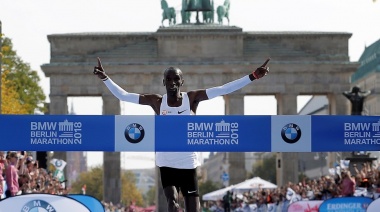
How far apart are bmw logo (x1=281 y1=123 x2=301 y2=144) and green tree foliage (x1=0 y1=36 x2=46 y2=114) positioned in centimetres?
6754

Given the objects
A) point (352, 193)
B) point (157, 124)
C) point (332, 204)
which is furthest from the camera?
point (352, 193)

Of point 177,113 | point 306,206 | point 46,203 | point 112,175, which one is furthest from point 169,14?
point 177,113

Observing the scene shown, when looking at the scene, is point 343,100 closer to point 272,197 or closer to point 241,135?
point 272,197

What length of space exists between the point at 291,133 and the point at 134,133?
1.76 metres

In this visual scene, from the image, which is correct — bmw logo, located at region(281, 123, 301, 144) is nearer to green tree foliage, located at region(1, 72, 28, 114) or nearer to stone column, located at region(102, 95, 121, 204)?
green tree foliage, located at region(1, 72, 28, 114)

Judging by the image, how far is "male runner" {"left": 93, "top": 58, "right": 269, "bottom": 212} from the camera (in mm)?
12219

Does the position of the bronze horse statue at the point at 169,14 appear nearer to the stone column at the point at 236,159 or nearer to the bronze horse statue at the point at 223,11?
the bronze horse statue at the point at 223,11

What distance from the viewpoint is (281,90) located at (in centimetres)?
9588

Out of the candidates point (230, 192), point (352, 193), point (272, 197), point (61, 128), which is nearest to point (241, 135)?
point (61, 128)

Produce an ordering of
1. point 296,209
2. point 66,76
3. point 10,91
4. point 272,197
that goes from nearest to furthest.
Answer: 1. point 296,209
2. point 272,197
3. point 10,91
4. point 66,76

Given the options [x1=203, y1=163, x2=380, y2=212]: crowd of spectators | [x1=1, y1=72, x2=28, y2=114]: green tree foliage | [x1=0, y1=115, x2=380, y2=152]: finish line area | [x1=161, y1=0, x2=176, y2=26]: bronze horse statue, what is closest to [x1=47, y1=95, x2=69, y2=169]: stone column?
[x1=161, y1=0, x2=176, y2=26]: bronze horse statue

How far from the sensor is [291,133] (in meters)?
14.2

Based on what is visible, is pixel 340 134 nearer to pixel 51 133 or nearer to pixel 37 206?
pixel 51 133

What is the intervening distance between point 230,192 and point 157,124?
51.1m
